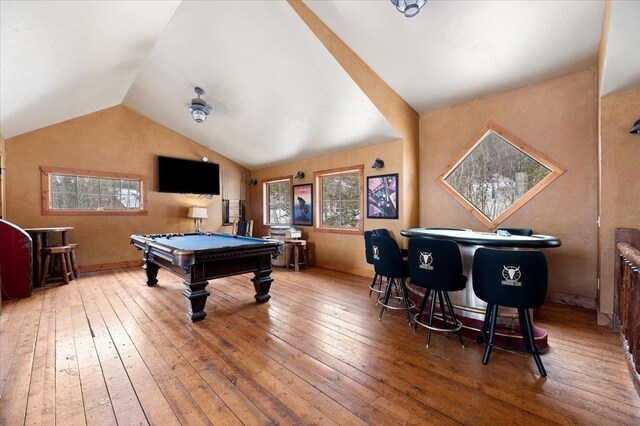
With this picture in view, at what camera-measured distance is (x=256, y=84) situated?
4234 millimetres

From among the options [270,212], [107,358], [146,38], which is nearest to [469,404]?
[107,358]

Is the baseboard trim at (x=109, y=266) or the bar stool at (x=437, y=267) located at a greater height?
the bar stool at (x=437, y=267)

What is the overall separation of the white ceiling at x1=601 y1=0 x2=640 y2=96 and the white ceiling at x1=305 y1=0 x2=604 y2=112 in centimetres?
55

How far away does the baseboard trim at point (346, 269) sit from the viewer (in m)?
4.99

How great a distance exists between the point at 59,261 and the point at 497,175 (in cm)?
715

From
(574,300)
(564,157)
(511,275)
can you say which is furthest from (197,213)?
(574,300)

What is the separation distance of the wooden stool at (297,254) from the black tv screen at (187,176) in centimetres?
275

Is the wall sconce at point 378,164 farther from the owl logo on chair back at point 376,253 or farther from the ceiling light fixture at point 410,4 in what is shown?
the ceiling light fixture at point 410,4

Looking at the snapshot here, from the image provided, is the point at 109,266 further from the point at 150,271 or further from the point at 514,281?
the point at 514,281

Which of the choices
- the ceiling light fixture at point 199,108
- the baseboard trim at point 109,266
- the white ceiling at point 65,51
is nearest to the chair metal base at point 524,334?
the white ceiling at point 65,51

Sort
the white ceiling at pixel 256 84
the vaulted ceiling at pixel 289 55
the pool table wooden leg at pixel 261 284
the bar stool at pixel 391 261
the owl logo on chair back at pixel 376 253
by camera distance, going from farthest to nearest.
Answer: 1. the pool table wooden leg at pixel 261 284
2. the white ceiling at pixel 256 84
3. the owl logo on chair back at pixel 376 253
4. the bar stool at pixel 391 261
5. the vaulted ceiling at pixel 289 55

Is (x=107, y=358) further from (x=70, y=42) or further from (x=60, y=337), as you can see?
(x=70, y=42)

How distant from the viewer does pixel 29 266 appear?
379 centimetres

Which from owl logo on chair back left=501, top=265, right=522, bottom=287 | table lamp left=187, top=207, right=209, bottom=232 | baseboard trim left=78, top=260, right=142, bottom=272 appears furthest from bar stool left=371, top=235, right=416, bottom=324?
baseboard trim left=78, top=260, right=142, bottom=272
